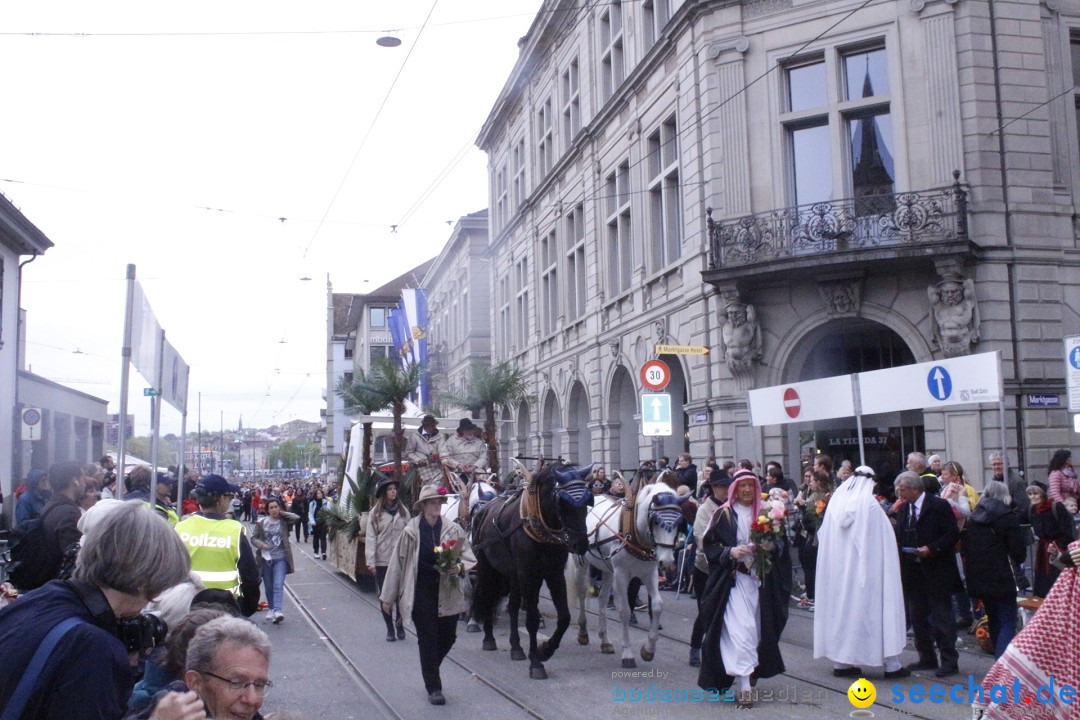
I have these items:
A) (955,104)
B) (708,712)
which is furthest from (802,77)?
(708,712)

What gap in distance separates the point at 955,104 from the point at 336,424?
66.1 meters

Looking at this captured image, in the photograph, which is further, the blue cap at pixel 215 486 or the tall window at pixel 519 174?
the tall window at pixel 519 174

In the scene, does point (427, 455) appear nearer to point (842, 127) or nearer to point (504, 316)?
point (842, 127)

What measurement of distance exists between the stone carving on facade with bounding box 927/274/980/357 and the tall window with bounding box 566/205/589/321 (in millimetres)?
14288

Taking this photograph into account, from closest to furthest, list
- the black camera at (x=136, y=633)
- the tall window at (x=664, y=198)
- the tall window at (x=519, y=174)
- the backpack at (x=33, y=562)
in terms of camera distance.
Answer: the black camera at (x=136, y=633) → the backpack at (x=33, y=562) → the tall window at (x=664, y=198) → the tall window at (x=519, y=174)

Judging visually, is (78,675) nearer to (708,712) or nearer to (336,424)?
(708,712)

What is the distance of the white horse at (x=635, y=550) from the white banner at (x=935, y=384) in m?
4.04

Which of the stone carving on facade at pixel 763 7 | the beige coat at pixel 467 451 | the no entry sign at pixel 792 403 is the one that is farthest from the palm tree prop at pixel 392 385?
the stone carving on facade at pixel 763 7

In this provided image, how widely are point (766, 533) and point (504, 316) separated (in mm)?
34735

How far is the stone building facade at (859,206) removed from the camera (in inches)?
733

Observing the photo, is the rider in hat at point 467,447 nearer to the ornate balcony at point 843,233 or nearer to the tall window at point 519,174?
the ornate balcony at point 843,233

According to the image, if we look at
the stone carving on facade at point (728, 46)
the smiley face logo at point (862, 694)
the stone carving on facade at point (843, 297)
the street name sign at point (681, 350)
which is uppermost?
the stone carving on facade at point (728, 46)

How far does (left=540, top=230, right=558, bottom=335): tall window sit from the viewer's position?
1401 inches

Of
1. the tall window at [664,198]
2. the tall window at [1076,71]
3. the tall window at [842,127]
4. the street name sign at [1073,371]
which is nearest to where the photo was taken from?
the street name sign at [1073,371]
